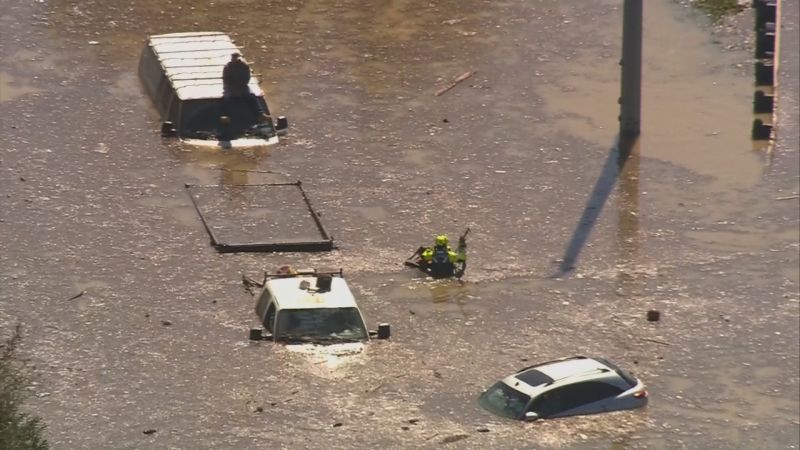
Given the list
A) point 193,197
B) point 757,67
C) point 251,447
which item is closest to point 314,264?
point 193,197

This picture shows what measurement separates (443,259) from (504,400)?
17.7 ft

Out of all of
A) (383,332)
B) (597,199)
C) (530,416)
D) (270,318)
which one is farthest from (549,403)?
(597,199)

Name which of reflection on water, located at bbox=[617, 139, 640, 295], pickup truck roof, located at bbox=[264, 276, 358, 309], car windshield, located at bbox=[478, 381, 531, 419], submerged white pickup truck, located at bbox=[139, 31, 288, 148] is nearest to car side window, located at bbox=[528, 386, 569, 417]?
car windshield, located at bbox=[478, 381, 531, 419]

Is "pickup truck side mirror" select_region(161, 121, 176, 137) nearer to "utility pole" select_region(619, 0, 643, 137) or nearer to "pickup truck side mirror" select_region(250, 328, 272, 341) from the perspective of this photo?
"utility pole" select_region(619, 0, 643, 137)

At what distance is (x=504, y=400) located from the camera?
26.8 metres

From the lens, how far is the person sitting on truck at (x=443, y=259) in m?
31.9

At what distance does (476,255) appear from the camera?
108ft

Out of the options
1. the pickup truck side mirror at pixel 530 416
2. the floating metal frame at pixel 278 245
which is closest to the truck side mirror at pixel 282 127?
the floating metal frame at pixel 278 245

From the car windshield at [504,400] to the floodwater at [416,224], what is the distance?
334 millimetres

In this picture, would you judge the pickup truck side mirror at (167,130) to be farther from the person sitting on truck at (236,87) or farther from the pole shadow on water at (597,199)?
the pole shadow on water at (597,199)

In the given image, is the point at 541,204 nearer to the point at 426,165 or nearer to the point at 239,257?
the point at 426,165

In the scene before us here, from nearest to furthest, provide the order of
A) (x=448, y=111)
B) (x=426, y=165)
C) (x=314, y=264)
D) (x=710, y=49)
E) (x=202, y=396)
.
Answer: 1. (x=202, y=396)
2. (x=314, y=264)
3. (x=426, y=165)
4. (x=448, y=111)
5. (x=710, y=49)

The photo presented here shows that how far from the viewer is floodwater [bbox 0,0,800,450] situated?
2712 centimetres

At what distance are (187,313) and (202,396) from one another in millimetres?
3288
